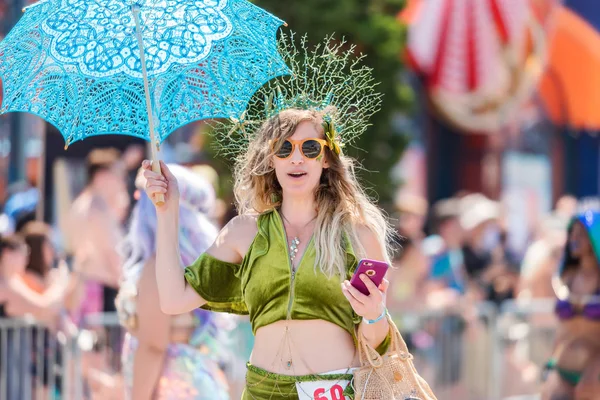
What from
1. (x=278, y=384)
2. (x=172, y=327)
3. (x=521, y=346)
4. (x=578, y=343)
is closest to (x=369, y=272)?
(x=278, y=384)

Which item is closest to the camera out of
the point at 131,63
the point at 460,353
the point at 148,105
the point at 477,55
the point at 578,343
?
the point at 148,105

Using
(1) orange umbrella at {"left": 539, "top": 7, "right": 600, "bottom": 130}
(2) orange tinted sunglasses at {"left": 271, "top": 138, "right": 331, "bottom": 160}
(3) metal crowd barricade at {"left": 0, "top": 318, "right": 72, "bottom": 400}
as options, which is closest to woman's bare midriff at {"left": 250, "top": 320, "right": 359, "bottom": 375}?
(2) orange tinted sunglasses at {"left": 271, "top": 138, "right": 331, "bottom": 160}

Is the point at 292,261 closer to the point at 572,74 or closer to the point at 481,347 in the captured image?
the point at 481,347

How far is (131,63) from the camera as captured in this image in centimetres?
371

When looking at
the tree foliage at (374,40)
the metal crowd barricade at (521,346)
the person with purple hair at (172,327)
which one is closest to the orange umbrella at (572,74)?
the tree foliage at (374,40)

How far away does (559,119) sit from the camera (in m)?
15.5

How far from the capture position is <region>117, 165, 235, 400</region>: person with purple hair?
15.1 ft

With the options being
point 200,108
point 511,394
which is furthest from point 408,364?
point 511,394

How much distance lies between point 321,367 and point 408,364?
0.30 meters

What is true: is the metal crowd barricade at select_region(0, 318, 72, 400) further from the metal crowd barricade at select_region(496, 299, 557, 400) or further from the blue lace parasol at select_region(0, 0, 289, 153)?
the metal crowd barricade at select_region(496, 299, 557, 400)

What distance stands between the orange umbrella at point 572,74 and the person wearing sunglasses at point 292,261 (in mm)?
11687

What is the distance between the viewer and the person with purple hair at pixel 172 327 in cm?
462

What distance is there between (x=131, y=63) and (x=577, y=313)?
11.2ft

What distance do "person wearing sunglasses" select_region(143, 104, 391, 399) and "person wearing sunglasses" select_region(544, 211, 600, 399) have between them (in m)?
2.62
